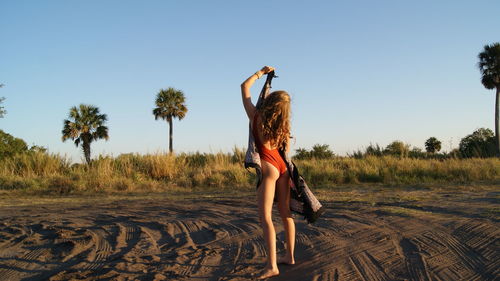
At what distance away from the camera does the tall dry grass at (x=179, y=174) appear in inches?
554

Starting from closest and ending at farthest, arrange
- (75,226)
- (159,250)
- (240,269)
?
1. (240,269)
2. (159,250)
3. (75,226)

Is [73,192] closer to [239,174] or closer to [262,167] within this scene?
[239,174]

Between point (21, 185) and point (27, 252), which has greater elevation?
point (21, 185)

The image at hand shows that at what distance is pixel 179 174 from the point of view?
16250 millimetres

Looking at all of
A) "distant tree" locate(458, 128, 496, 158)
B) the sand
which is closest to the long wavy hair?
the sand

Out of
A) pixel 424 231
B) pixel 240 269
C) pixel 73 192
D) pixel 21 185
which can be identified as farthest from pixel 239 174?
pixel 240 269

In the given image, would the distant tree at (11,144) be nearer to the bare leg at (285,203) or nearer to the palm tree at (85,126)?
the palm tree at (85,126)

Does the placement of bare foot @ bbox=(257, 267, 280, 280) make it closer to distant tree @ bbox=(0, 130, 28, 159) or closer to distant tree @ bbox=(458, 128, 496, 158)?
distant tree @ bbox=(458, 128, 496, 158)

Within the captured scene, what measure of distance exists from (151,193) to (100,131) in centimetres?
2087

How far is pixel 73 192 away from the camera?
13648mm

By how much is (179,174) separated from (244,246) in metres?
11.8

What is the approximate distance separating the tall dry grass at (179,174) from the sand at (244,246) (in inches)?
268

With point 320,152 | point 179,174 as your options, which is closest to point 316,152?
point 320,152

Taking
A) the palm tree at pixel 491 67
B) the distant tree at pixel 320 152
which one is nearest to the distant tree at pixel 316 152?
the distant tree at pixel 320 152
